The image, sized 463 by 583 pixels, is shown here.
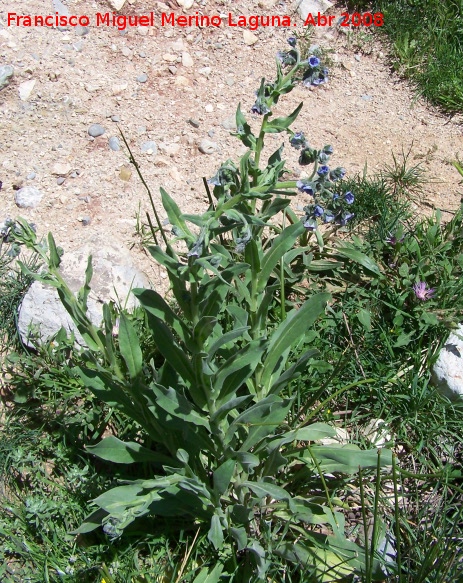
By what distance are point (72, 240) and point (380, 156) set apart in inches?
84.6

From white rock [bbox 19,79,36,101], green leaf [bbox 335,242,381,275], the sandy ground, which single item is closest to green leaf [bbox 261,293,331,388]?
green leaf [bbox 335,242,381,275]

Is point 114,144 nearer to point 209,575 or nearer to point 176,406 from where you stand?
point 176,406

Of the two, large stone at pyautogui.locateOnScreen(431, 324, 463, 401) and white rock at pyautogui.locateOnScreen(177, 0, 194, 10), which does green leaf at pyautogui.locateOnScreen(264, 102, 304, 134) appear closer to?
large stone at pyautogui.locateOnScreen(431, 324, 463, 401)

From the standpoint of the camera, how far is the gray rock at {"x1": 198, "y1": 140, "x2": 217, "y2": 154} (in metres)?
4.21

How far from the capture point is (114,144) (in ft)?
13.8

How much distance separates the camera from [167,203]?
2156mm

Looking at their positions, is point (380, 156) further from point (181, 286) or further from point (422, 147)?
point (181, 286)

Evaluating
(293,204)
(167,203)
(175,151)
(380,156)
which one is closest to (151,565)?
(167,203)

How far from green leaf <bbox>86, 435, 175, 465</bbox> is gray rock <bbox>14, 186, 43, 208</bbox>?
6.36 ft

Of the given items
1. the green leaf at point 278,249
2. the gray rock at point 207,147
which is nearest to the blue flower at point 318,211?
the green leaf at point 278,249

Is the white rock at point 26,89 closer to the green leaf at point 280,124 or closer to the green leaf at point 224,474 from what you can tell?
the green leaf at point 280,124

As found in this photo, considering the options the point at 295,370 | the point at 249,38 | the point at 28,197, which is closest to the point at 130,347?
the point at 295,370

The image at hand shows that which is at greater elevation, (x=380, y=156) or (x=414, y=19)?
(x=414, y=19)

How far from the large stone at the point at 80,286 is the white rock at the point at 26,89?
1415mm
